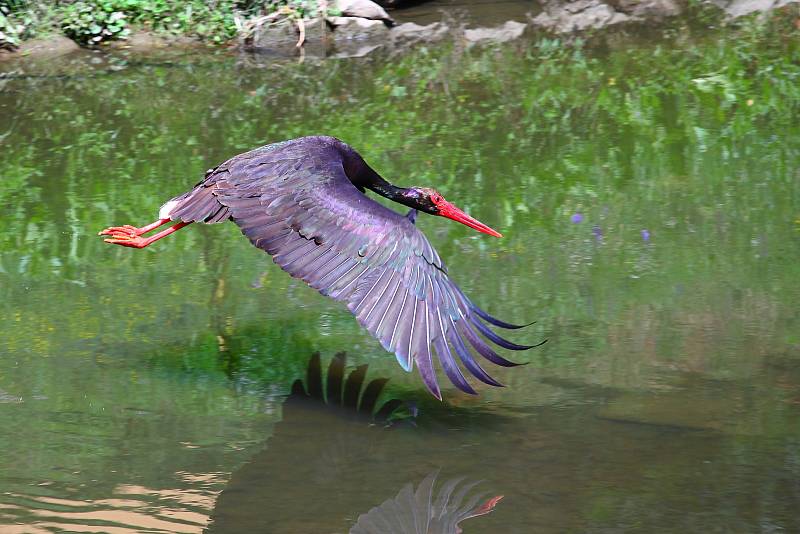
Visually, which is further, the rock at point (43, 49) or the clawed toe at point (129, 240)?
the rock at point (43, 49)

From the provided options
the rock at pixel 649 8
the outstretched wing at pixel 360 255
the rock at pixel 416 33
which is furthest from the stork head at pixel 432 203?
the rock at pixel 649 8

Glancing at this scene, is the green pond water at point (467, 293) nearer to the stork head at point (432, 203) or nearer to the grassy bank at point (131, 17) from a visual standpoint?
the stork head at point (432, 203)

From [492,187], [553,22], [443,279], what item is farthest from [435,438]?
[553,22]

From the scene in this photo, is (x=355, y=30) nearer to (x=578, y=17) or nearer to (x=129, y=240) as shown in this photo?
(x=578, y=17)

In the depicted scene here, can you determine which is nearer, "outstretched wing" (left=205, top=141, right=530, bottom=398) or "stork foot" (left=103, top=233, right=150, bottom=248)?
"outstretched wing" (left=205, top=141, right=530, bottom=398)

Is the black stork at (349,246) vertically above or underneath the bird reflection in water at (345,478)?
above

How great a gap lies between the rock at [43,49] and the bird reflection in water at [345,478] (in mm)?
7036

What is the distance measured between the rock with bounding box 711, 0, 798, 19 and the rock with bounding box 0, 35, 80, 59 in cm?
665

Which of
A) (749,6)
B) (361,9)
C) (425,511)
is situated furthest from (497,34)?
(425,511)

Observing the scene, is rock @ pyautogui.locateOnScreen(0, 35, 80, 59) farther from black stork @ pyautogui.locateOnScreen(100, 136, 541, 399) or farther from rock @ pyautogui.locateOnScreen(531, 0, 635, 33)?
black stork @ pyautogui.locateOnScreen(100, 136, 541, 399)

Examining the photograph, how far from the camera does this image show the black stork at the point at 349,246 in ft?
12.6

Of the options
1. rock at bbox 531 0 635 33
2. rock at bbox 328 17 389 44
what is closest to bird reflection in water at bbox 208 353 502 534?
rock at bbox 328 17 389 44

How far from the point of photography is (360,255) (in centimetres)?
416

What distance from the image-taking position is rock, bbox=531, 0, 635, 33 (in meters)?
11.2
